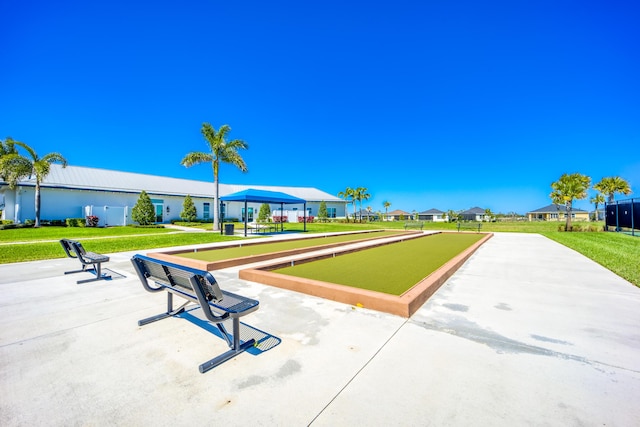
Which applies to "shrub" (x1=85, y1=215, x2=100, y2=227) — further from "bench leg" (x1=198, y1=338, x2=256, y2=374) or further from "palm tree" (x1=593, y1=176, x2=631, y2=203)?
"palm tree" (x1=593, y1=176, x2=631, y2=203)

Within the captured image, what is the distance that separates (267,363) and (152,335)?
1.65m

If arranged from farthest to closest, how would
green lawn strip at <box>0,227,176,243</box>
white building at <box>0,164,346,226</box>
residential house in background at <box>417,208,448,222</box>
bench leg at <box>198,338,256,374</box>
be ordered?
1. residential house in background at <box>417,208,448,222</box>
2. white building at <box>0,164,346,226</box>
3. green lawn strip at <box>0,227,176,243</box>
4. bench leg at <box>198,338,256,374</box>

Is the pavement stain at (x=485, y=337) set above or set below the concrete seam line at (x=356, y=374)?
below

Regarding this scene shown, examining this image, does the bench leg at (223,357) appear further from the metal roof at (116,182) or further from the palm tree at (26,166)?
the metal roof at (116,182)

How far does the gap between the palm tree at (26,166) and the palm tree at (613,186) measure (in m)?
73.4

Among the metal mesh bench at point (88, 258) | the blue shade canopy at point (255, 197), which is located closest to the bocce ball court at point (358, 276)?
the metal mesh bench at point (88, 258)

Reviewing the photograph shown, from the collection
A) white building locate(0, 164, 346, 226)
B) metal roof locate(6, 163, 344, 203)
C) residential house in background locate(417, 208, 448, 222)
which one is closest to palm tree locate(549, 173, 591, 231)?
white building locate(0, 164, 346, 226)

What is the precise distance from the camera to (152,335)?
3324mm

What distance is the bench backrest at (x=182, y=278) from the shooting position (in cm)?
281

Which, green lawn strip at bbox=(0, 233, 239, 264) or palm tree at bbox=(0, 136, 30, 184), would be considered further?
palm tree at bbox=(0, 136, 30, 184)

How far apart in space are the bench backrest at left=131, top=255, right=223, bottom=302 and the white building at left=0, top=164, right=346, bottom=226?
2556cm

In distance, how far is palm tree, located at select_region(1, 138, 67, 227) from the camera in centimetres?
1959

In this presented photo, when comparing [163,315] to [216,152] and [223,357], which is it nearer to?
[223,357]

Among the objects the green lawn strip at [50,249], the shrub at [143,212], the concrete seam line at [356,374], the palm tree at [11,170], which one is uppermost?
the palm tree at [11,170]
